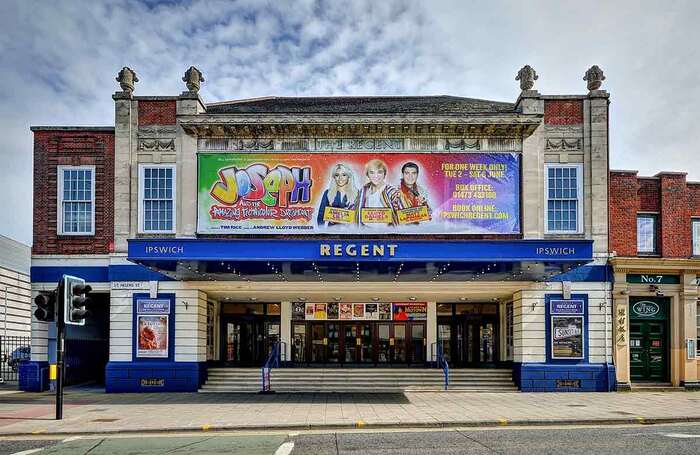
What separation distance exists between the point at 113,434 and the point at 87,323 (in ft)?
49.5

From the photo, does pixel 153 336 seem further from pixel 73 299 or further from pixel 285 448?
pixel 285 448

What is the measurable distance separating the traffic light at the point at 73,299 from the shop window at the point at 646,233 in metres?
19.8

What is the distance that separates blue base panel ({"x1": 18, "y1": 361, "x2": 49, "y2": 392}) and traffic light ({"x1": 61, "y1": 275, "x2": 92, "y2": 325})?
8.94 metres

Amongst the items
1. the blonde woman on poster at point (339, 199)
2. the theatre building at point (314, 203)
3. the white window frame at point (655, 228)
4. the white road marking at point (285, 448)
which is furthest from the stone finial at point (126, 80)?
the white window frame at point (655, 228)

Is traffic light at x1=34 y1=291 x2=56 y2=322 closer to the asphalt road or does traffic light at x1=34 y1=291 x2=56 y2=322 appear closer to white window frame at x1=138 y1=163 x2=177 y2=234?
the asphalt road

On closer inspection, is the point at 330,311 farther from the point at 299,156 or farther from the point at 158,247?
the point at 158,247

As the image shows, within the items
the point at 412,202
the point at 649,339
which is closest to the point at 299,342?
the point at 412,202

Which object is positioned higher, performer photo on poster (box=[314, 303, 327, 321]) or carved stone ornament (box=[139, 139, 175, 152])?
carved stone ornament (box=[139, 139, 175, 152])

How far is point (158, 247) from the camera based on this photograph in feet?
66.7

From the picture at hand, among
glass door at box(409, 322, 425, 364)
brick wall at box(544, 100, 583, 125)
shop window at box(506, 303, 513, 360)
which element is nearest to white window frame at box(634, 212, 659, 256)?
brick wall at box(544, 100, 583, 125)

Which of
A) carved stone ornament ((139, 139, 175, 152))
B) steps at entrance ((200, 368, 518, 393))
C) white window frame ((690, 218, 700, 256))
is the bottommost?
steps at entrance ((200, 368, 518, 393))

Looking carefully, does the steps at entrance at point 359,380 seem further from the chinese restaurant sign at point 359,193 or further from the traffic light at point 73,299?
Result: the traffic light at point 73,299

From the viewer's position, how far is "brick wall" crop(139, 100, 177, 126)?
25469 mm

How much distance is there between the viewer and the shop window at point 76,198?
25.5 meters
